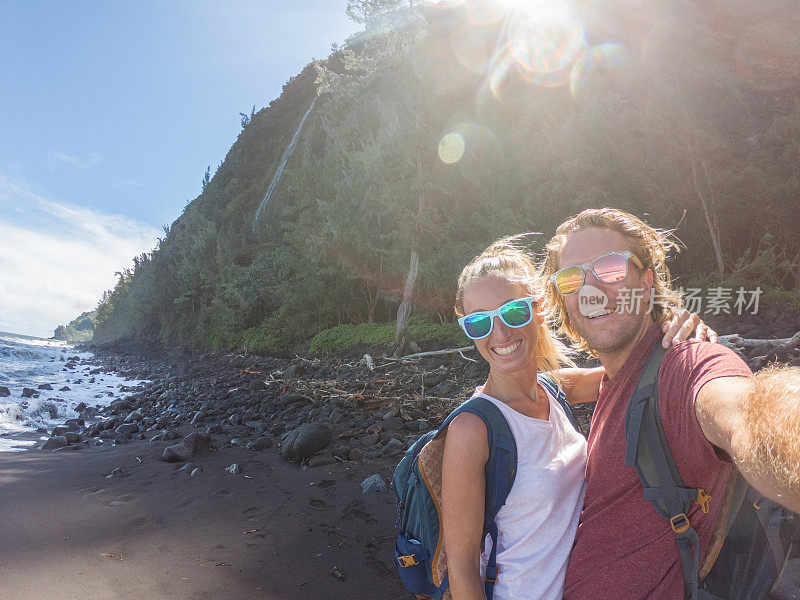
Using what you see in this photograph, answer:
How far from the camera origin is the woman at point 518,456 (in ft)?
4.60

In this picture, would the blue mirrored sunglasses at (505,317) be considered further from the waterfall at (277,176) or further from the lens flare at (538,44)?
the waterfall at (277,176)

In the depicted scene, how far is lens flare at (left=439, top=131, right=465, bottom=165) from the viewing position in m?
15.4

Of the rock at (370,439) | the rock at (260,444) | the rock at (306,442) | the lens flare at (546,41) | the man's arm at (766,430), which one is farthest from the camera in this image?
the lens flare at (546,41)

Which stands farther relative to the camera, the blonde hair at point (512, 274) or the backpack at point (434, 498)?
the blonde hair at point (512, 274)

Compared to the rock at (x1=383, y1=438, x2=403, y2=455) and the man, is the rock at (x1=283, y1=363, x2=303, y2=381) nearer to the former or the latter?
the rock at (x1=383, y1=438, x2=403, y2=455)

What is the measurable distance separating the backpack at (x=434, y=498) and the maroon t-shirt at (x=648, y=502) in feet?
1.01

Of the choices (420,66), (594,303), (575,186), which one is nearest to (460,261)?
(575,186)

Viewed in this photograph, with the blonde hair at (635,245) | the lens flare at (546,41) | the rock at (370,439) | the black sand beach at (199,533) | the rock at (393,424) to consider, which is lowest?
the black sand beach at (199,533)

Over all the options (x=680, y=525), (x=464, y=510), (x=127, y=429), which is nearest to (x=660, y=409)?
(x=680, y=525)

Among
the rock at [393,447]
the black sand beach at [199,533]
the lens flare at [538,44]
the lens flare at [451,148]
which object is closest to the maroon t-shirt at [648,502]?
the black sand beach at [199,533]

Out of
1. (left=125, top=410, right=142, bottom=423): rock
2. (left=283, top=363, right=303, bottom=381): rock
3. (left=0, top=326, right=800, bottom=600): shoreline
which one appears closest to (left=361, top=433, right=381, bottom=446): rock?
(left=0, top=326, right=800, bottom=600): shoreline

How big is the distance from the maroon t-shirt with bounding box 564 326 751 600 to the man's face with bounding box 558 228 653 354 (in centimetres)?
20

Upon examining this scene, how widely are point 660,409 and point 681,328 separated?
1.19ft

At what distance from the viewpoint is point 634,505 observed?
4.67ft
